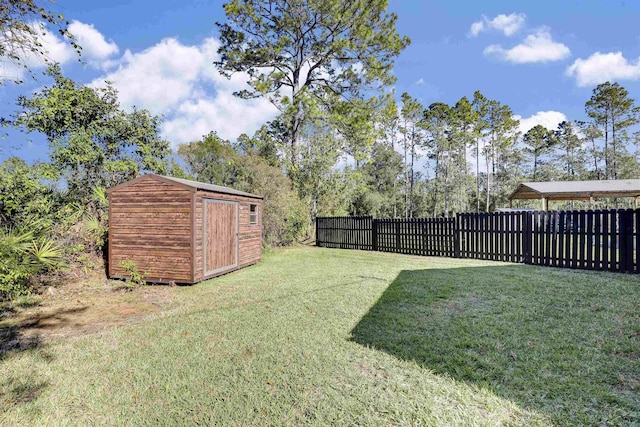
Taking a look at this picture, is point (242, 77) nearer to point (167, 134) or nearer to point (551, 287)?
point (167, 134)

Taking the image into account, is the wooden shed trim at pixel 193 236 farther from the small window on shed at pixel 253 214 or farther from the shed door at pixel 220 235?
the small window on shed at pixel 253 214

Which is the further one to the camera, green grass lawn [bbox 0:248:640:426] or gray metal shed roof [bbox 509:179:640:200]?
gray metal shed roof [bbox 509:179:640:200]

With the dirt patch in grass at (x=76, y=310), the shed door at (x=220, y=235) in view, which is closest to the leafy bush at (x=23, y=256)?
the dirt patch in grass at (x=76, y=310)

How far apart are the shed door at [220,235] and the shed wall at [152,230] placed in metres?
0.45

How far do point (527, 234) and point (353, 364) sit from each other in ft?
23.4

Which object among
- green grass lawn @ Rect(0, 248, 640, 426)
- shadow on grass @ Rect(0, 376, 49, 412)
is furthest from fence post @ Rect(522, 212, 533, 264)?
shadow on grass @ Rect(0, 376, 49, 412)

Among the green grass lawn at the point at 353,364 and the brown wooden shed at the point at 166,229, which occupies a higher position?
the brown wooden shed at the point at 166,229

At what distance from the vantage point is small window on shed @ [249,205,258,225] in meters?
8.63

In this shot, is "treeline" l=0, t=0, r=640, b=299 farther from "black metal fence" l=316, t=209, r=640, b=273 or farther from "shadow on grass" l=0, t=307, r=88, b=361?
"black metal fence" l=316, t=209, r=640, b=273

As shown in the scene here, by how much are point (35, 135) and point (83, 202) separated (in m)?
2.09

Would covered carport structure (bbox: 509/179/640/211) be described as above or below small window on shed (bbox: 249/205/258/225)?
above

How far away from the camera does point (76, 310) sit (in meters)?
4.59

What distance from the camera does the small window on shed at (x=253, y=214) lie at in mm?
8628

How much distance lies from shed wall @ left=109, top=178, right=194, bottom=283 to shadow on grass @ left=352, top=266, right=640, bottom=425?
4.10 m
